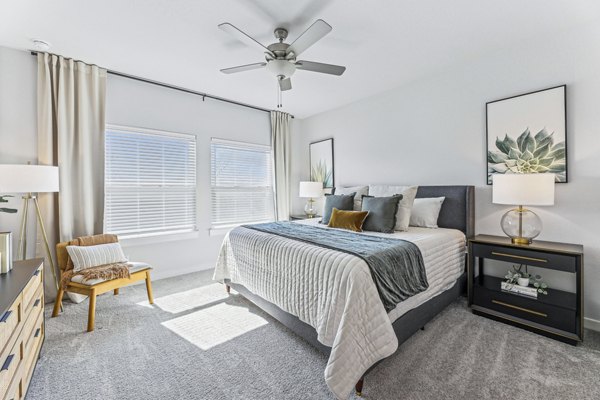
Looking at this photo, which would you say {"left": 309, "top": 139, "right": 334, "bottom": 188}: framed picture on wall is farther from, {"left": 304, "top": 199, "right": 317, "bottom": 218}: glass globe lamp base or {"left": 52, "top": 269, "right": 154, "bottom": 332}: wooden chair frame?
{"left": 52, "top": 269, "right": 154, "bottom": 332}: wooden chair frame

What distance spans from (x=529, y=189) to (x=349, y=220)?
63.1 inches

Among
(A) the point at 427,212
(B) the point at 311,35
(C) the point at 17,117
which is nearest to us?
(B) the point at 311,35

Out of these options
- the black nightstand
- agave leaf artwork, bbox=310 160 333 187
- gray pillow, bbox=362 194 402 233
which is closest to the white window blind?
agave leaf artwork, bbox=310 160 333 187

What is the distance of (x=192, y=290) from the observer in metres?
3.18

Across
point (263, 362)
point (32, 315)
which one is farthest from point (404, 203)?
point (32, 315)

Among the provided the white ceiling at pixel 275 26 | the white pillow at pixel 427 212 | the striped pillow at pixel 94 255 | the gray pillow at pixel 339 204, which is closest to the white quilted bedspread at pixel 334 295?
the white pillow at pixel 427 212

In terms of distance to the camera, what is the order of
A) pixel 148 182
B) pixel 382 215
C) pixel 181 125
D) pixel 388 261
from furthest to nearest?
pixel 181 125 → pixel 148 182 → pixel 382 215 → pixel 388 261

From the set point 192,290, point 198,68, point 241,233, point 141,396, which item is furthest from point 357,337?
point 198,68

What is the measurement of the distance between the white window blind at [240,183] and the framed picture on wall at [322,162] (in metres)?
0.84

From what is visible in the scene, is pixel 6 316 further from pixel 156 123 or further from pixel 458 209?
pixel 458 209

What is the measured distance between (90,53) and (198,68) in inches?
42.3

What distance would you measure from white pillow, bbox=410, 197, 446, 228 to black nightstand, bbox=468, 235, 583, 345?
52cm

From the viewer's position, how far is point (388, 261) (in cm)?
184

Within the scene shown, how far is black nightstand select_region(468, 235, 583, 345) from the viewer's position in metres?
2.03
